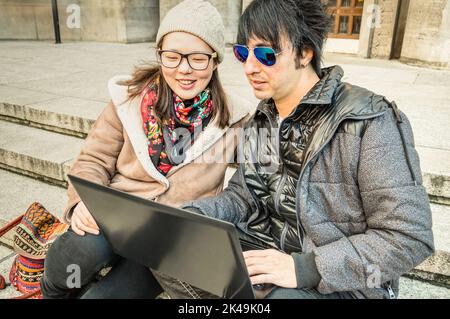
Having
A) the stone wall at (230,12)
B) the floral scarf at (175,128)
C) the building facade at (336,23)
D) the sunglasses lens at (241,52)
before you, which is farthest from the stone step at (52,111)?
the stone wall at (230,12)

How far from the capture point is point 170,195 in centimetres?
176

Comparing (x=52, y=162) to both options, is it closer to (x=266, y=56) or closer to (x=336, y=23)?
(x=266, y=56)

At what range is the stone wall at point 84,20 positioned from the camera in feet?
30.0

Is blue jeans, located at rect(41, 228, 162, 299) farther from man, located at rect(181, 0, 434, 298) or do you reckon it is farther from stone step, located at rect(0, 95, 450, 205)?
stone step, located at rect(0, 95, 450, 205)

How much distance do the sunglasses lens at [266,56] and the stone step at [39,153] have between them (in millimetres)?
1996

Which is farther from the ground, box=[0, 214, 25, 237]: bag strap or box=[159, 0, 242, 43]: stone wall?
box=[159, 0, 242, 43]: stone wall

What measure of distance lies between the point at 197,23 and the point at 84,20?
910cm

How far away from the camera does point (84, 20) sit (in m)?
9.57

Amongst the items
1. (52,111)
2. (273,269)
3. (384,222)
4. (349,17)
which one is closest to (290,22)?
(384,222)

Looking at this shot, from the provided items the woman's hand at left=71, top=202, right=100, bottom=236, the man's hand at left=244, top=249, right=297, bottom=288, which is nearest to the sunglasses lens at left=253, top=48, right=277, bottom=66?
the man's hand at left=244, top=249, right=297, bottom=288

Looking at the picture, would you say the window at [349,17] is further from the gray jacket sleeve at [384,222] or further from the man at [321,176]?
the gray jacket sleeve at [384,222]

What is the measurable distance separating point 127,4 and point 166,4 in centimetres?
96

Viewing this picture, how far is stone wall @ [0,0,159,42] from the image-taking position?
913 cm

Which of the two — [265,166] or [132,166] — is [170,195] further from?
[265,166]
